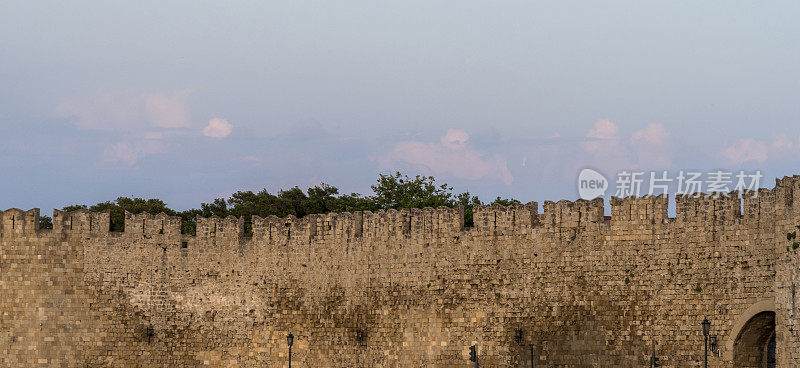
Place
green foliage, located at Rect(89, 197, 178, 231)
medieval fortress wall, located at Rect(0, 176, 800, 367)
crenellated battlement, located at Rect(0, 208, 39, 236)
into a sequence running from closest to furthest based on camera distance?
medieval fortress wall, located at Rect(0, 176, 800, 367) < crenellated battlement, located at Rect(0, 208, 39, 236) < green foliage, located at Rect(89, 197, 178, 231)

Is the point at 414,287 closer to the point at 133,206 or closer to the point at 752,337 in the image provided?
the point at 752,337

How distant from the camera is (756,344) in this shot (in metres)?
27.5

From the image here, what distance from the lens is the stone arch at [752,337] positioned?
2700 centimetres

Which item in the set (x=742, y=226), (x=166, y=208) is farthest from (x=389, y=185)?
(x=742, y=226)

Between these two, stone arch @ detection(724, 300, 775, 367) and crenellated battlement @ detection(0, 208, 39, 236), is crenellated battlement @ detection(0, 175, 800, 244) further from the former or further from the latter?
stone arch @ detection(724, 300, 775, 367)

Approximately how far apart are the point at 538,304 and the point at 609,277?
1969 millimetres

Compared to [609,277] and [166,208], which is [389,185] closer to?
[166,208]

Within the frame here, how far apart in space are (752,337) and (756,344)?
20cm

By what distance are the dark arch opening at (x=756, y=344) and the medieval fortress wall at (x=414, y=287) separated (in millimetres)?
34

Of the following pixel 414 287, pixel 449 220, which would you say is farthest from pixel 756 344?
pixel 414 287

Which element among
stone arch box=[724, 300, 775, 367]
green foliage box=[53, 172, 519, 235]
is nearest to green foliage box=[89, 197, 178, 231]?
green foliage box=[53, 172, 519, 235]

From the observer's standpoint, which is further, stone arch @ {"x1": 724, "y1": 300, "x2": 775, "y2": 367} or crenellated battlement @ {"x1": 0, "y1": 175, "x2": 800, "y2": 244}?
crenellated battlement @ {"x1": 0, "y1": 175, "x2": 800, "y2": 244}

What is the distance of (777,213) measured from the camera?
26703 millimetres

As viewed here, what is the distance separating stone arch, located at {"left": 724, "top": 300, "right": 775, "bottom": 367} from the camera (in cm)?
2700
